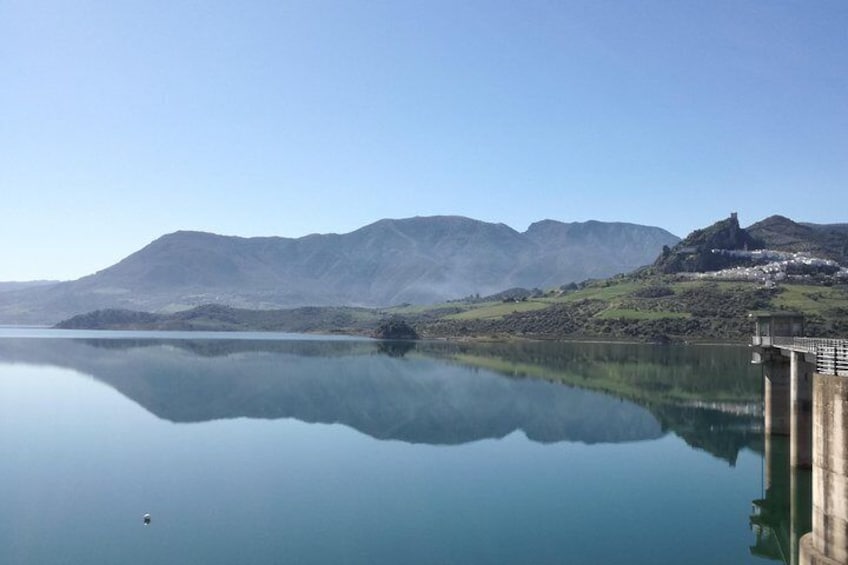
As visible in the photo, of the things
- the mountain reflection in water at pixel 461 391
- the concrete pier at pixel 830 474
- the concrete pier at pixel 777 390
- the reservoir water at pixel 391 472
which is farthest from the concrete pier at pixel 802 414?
the concrete pier at pixel 830 474

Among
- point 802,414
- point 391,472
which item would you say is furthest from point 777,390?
point 391,472

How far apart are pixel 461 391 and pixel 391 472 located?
159 feet

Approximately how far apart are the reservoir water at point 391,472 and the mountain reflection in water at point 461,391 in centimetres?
58

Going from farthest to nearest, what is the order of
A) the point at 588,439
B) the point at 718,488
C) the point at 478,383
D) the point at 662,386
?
the point at 478,383
the point at 662,386
the point at 588,439
the point at 718,488

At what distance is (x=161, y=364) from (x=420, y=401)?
7292cm

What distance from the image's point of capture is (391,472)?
48.3m

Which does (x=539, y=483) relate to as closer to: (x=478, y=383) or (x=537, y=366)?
(x=478, y=383)

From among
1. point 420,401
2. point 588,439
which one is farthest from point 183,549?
point 420,401

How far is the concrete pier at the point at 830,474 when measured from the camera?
72.3ft

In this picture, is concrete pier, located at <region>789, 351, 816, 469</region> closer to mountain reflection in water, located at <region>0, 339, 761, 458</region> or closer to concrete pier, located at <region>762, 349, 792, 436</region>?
concrete pier, located at <region>762, 349, 792, 436</region>

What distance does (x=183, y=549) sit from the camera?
102 feet

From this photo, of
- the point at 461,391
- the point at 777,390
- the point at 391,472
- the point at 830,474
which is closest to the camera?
the point at 830,474

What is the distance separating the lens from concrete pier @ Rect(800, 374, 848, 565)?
72.3 ft

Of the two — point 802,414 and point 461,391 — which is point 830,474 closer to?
point 802,414
